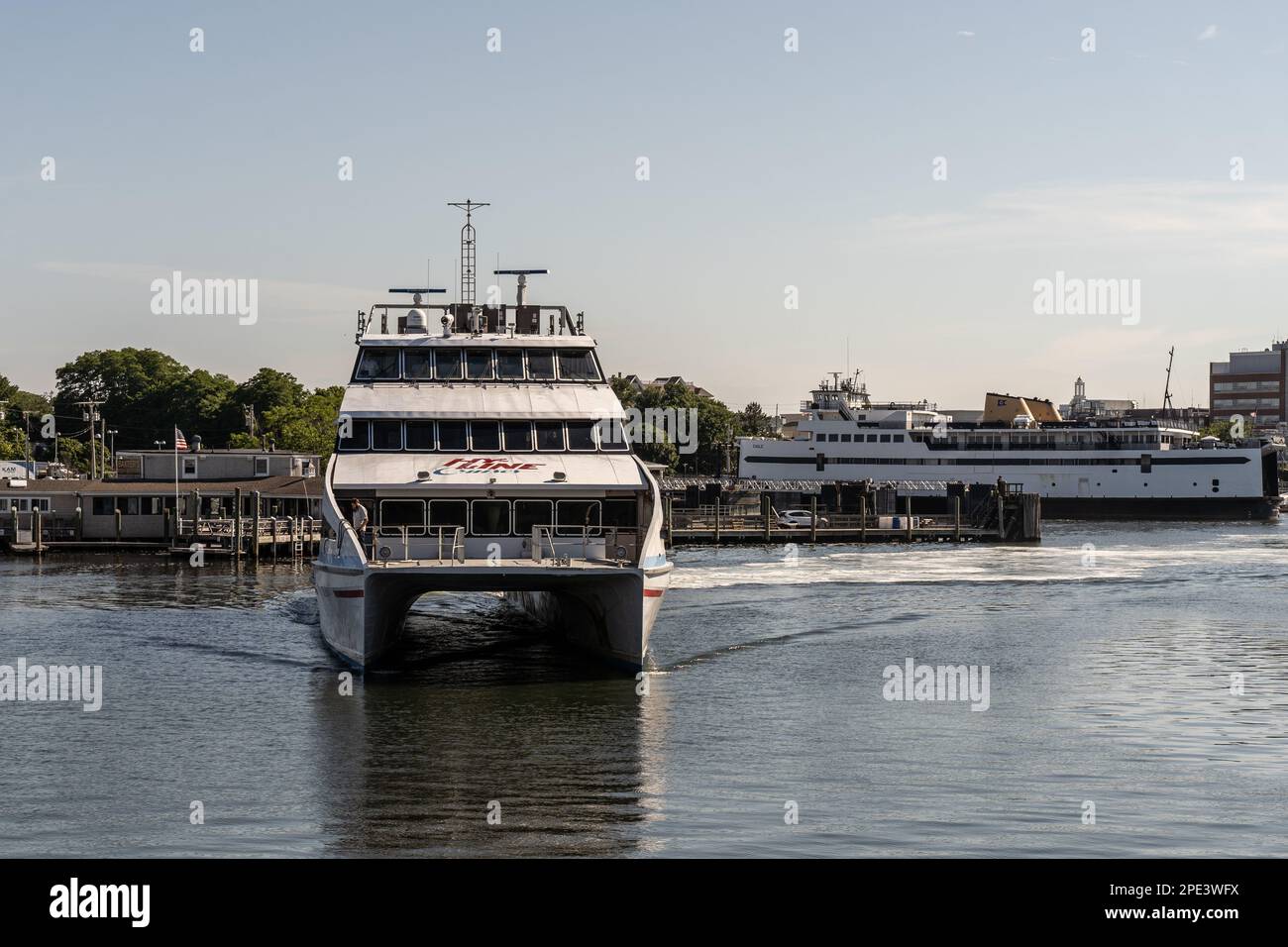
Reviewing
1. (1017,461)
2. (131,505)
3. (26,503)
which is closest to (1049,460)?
(1017,461)

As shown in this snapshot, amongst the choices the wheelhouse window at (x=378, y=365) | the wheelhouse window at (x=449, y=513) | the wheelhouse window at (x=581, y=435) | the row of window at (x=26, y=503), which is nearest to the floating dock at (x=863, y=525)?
the row of window at (x=26, y=503)

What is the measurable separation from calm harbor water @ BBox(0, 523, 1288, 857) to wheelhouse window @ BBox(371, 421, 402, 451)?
4857 millimetres

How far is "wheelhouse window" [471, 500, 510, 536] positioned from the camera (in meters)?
29.3

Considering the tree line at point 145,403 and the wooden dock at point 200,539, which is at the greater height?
the tree line at point 145,403

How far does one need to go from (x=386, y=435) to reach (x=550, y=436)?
368 cm

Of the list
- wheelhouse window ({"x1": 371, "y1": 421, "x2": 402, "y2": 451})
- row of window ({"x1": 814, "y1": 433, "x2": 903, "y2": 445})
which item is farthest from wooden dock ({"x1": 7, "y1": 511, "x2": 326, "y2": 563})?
row of window ({"x1": 814, "y1": 433, "x2": 903, "y2": 445})

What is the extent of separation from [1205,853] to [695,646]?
19101mm

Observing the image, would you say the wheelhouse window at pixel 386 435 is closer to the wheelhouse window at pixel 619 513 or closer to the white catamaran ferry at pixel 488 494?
the white catamaran ferry at pixel 488 494

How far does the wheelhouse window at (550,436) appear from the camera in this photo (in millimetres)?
31781

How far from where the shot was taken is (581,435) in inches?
1265

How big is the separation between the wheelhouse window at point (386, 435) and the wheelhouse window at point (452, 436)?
91 cm

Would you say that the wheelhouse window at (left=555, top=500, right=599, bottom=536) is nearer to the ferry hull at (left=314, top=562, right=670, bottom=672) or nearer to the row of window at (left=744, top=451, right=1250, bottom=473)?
the ferry hull at (left=314, top=562, right=670, bottom=672)

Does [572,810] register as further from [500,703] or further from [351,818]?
[500,703]
